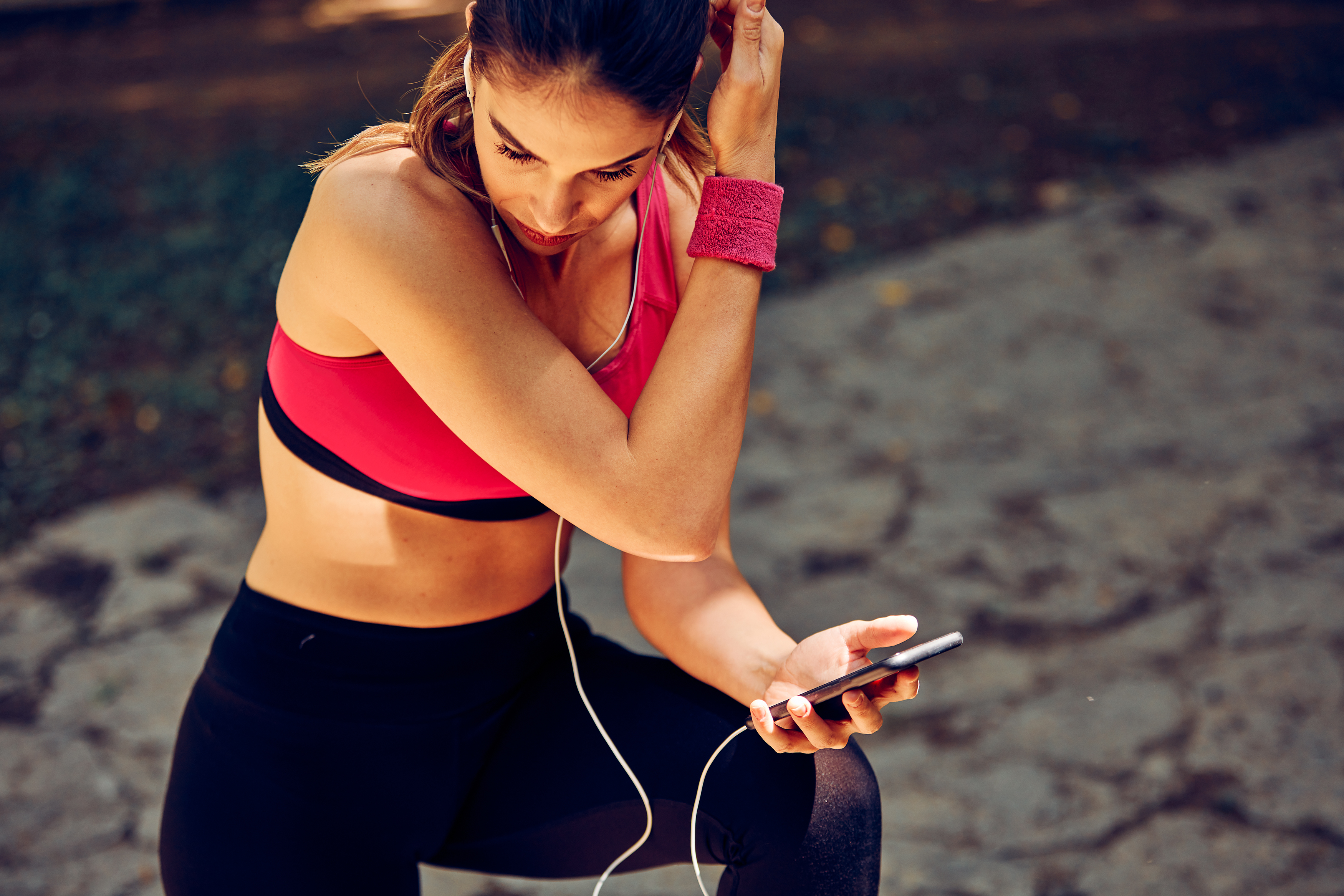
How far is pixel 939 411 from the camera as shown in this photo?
3855mm

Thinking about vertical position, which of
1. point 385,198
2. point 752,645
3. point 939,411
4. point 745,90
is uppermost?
point 745,90

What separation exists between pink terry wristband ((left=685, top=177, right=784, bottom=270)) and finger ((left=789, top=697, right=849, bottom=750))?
0.51 metres

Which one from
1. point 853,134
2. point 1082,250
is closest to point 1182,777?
point 1082,250

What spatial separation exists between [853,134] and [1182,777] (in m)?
3.99

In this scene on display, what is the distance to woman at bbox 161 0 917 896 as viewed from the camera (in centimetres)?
121

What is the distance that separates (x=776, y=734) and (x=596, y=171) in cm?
68

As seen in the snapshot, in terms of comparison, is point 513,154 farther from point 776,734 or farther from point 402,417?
point 776,734

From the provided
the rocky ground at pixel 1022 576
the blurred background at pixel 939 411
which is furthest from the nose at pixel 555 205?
the rocky ground at pixel 1022 576

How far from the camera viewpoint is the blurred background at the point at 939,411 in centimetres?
257

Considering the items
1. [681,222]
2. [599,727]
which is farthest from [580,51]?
[599,727]

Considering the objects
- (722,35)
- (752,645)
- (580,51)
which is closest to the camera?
(580,51)

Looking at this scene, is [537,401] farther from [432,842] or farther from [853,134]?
[853,134]

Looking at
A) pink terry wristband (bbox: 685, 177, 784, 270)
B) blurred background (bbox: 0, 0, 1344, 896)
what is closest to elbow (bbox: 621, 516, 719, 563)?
pink terry wristband (bbox: 685, 177, 784, 270)

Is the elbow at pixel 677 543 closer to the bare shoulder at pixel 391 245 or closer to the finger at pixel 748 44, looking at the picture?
the bare shoulder at pixel 391 245
